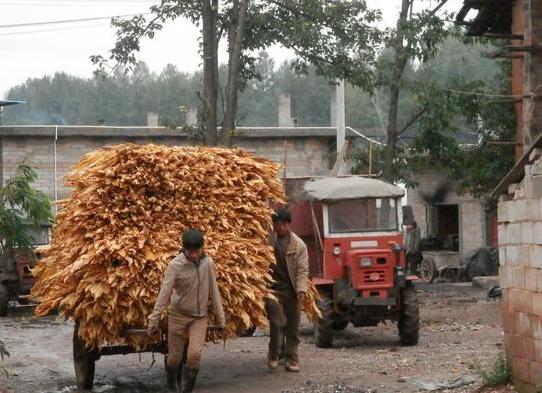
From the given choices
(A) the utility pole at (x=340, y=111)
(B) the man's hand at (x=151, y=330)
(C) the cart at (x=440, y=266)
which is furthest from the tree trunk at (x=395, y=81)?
(B) the man's hand at (x=151, y=330)

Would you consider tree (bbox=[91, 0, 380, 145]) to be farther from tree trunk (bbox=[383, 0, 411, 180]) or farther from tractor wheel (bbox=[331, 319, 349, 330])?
tractor wheel (bbox=[331, 319, 349, 330])

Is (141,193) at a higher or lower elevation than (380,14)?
lower

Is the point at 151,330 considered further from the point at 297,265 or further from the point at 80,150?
the point at 80,150

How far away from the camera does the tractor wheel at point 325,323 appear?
613 inches

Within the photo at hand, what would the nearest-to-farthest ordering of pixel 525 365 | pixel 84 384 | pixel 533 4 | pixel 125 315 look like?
pixel 525 365
pixel 125 315
pixel 84 384
pixel 533 4

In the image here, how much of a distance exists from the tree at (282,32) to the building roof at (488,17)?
3177mm

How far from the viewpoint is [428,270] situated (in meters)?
32.5

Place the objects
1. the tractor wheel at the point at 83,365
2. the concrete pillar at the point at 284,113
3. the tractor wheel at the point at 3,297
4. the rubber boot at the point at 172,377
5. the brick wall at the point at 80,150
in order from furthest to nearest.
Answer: the concrete pillar at the point at 284,113, the brick wall at the point at 80,150, the tractor wheel at the point at 3,297, the tractor wheel at the point at 83,365, the rubber boot at the point at 172,377

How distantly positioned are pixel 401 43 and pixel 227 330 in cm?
1380

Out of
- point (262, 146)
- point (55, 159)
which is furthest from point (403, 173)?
point (55, 159)

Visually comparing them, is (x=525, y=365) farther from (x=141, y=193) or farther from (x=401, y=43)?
(x=401, y=43)

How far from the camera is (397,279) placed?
618 inches

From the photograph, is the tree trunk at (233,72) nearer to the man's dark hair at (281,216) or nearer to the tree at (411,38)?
the tree at (411,38)

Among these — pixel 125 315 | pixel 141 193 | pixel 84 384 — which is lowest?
pixel 84 384
